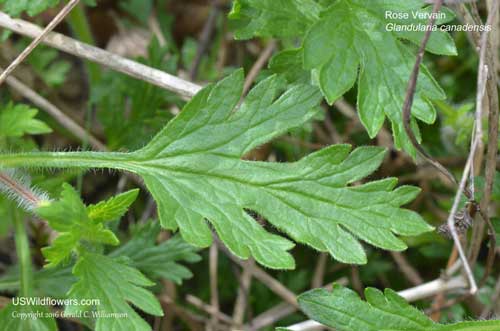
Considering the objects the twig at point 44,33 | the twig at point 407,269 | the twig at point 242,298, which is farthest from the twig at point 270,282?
the twig at point 44,33

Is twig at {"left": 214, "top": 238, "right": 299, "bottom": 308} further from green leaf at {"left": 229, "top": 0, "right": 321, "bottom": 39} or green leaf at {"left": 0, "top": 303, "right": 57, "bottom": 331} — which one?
green leaf at {"left": 229, "top": 0, "right": 321, "bottom": 39}

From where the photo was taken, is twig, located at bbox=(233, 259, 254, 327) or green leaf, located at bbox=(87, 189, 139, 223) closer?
green leaf, located at bbox=(87, 189, 139, 223)

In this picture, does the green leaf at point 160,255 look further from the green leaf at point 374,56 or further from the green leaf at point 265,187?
the green leaf at point 374,56

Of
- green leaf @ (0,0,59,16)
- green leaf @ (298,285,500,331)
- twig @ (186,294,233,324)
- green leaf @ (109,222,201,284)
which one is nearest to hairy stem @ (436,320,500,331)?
green leaf @ (298,285,500,331)

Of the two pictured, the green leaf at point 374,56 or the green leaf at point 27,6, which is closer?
the green leaf at point 374,56

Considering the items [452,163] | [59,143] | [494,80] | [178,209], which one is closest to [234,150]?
[178,209]

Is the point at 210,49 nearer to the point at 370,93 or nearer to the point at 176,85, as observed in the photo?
the point at 176,85
